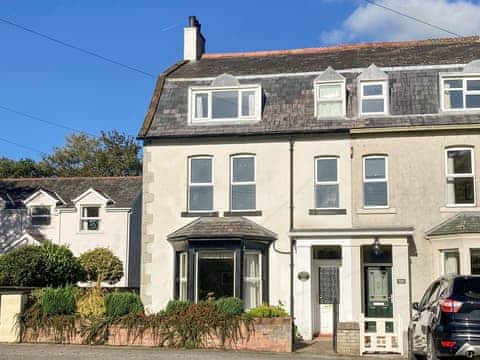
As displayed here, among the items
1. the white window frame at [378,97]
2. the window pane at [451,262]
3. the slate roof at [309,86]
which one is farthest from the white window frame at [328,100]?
the window pane at [451,262]

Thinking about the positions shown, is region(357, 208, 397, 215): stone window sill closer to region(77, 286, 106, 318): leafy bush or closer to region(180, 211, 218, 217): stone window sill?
region(180, 211, 218, 217): stone window sill

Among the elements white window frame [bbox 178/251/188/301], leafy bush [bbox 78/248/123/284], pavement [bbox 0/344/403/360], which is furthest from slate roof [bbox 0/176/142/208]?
pavement [bbox 0/344/403/360]

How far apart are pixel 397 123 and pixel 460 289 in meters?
11.7

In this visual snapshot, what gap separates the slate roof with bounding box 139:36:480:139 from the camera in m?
23.0

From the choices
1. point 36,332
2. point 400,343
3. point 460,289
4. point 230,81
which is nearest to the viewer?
point 460,289

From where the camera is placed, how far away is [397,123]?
2258 cm

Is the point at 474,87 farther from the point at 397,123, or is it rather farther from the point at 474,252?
the point at 474,252

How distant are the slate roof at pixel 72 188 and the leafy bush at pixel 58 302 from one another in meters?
17.1

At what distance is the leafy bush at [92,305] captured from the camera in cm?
1994

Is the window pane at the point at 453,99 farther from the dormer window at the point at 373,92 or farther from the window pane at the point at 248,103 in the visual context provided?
the window pane at the point at 248,103

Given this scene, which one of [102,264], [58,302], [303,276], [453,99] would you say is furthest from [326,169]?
[102,264]

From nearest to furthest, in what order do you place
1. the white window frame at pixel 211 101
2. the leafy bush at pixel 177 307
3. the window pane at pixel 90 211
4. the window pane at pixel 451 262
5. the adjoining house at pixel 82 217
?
1. the leafy bush at pixel 177 307
2. the window pane at pixel 451 262
3. the white window frame at pixel 211 101
4. the adjoining house at pixel 82 217
5. the window pane at pixel 90 211

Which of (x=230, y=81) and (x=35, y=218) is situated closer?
(x=230, y=81)

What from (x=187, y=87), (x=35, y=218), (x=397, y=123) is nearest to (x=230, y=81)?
(x=187, y=87)
